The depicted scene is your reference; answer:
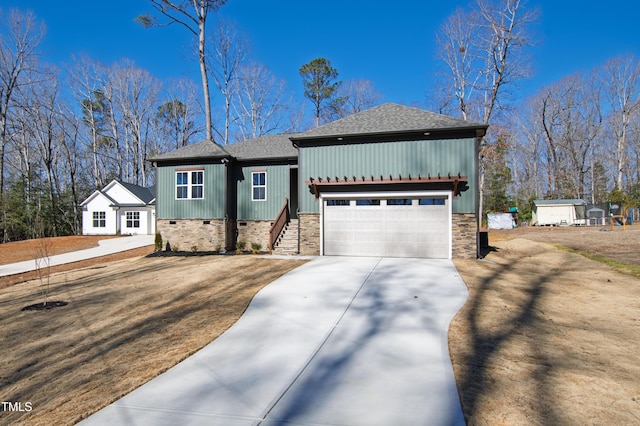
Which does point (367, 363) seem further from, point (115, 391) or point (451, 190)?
point (451, 190)

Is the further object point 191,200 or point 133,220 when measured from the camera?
point 133,220

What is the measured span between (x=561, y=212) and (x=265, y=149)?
106 feet

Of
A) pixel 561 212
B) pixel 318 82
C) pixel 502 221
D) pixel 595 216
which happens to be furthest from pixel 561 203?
pixel 318 82

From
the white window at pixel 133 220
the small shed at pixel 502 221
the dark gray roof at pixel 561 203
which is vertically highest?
the dark gray roof at pixel 561 203

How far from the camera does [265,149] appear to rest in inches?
697

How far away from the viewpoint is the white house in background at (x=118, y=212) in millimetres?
28859

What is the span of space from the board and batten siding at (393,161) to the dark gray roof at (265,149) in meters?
2.95

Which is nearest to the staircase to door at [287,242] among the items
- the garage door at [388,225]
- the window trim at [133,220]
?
the garage door at [388,225]

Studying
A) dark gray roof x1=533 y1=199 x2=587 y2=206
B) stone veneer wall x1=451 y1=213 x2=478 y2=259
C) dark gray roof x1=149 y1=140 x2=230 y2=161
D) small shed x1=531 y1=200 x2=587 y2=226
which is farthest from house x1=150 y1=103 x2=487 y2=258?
small shed x1=531 y1=200 x2=587 y2=226

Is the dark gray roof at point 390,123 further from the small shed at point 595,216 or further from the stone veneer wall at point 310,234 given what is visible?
the small shed at point 595,216

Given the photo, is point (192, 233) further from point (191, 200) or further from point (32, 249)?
point (32, 249)

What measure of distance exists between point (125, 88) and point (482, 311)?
134 feet

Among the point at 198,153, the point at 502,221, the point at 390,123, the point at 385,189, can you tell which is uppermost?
the point at 390,123

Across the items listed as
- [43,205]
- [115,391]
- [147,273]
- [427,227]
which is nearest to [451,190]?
[427,227]
